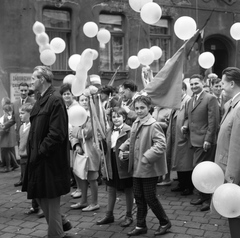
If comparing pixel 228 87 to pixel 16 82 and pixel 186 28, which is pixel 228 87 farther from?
pixel 16 82

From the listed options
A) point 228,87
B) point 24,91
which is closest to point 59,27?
point 24,91

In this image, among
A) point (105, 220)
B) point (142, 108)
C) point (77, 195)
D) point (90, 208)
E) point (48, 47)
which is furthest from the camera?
point (48, 47)

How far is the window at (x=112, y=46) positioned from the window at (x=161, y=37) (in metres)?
1.29

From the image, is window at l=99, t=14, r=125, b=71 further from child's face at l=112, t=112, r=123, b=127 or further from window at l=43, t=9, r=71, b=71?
child's face at l=112, t=112, r=123, b=127

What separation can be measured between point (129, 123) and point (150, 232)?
1509mm

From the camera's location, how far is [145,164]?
15.0ft

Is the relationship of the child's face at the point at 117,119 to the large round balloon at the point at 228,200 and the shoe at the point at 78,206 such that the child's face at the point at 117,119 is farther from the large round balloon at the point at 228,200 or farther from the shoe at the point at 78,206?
the large round balloon at the point at 228,200

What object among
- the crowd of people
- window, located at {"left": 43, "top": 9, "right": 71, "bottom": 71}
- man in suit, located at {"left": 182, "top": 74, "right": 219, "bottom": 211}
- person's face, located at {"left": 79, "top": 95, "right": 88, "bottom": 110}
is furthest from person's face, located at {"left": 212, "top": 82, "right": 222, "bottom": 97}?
window, located at {"left": 43, "top": 9, "right": 71, "bottom": 71}

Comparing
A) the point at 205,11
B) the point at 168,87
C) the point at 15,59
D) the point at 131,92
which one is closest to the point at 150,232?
the point at 168,87

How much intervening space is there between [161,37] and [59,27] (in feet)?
13.0

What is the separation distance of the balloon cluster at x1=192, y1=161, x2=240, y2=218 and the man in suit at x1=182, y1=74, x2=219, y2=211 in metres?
2.28

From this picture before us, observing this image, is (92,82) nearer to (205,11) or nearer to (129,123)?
(129,123)

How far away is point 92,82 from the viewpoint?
8344mm

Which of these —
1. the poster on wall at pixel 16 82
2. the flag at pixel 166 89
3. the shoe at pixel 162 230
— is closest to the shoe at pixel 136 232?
the shoe at pixel 162 230
